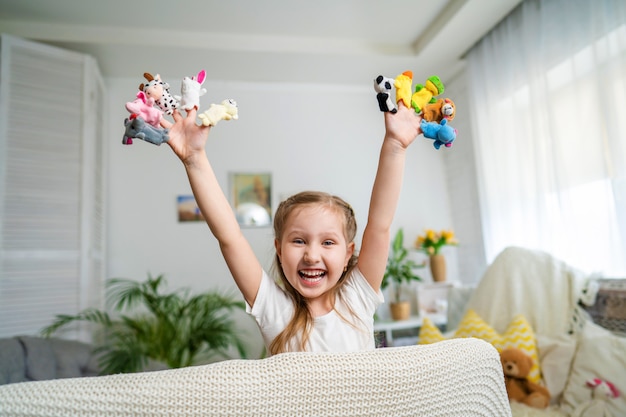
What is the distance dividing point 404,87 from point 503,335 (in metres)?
1.86

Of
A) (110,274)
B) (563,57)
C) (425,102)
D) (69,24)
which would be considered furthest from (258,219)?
(425,102)

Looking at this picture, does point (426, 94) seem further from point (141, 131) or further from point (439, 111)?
point (141, 131)

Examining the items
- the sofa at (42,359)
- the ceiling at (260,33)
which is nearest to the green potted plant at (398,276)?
the ceiling at (260,33)

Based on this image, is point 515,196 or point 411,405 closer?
point 411,405

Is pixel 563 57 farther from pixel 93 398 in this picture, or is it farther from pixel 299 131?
pixel 93 398

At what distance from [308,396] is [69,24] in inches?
141

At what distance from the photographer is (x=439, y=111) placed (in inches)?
32.0

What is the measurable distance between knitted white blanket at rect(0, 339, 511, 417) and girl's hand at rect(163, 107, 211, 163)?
389 millimetres

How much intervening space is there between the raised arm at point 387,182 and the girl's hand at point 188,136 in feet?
1.03

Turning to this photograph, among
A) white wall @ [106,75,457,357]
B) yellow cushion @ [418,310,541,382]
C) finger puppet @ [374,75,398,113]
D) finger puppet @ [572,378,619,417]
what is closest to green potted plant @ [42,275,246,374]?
white wall @ [106,75,457,357]

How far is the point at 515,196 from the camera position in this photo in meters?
3.22

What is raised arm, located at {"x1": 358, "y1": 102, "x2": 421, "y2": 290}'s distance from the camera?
80 cm

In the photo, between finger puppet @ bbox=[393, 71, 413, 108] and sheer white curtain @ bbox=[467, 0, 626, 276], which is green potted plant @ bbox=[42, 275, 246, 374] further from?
finger puppet @ bbox=[393, 71, 413, 108]

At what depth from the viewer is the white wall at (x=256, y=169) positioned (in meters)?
3.67
